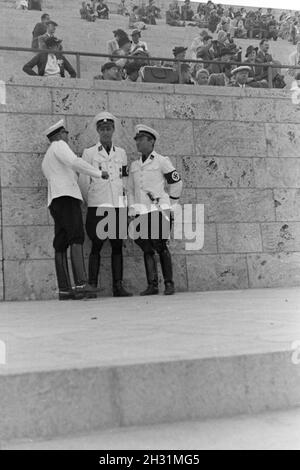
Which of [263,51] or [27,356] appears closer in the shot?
[27,356]

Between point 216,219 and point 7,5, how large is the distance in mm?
9548

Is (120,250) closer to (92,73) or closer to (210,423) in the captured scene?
(92,73)

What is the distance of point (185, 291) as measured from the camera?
27.3 ft

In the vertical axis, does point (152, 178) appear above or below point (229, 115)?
below

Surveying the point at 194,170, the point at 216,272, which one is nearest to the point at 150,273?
the point at 216,272

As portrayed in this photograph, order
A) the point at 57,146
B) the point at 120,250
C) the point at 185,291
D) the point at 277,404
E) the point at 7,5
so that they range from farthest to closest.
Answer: the point at 7,5, the point at 185,291, the point at 120,250, the point at 57,146, the point at 277,404

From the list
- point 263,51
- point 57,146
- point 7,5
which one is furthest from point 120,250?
point 7,5

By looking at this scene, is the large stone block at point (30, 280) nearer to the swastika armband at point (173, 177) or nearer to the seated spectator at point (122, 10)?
the swastika armband at point (173, 177)

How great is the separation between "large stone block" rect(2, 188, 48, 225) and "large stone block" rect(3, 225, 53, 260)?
0.08 meters

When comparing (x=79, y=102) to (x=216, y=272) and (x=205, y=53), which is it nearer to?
(x=216, y=272)

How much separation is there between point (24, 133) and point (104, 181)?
115cm

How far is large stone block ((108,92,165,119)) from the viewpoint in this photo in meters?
8.47

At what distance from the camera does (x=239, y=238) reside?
8688 mm

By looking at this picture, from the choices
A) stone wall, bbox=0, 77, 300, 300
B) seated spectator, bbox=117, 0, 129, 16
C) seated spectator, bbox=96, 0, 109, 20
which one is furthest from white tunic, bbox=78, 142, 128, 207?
seated spectator, bbox=117, 0, 129, 16
